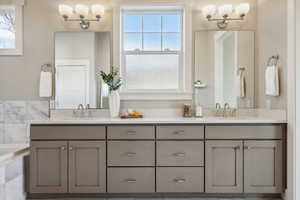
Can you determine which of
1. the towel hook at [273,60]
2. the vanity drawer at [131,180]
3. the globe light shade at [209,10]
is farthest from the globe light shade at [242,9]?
the vanity drawer at [131,180]

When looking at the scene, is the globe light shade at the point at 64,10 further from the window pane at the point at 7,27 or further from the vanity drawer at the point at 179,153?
the vanity drawer at the point at 179,153

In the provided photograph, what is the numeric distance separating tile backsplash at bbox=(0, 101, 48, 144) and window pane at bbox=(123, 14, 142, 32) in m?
1.44

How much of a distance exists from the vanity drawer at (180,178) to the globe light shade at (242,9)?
6.56 ft

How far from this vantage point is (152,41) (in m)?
3.79

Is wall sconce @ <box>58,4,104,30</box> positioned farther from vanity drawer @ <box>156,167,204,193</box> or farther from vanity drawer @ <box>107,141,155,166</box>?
vanity drawer @ <box>156,167,204,193</box>

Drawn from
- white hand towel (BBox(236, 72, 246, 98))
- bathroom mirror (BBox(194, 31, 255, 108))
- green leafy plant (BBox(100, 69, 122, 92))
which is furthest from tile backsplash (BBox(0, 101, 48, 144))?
white hand towel (BBox(236, 72, 246, 98))

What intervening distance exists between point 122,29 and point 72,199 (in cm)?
→ 217

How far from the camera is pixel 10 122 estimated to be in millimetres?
3609

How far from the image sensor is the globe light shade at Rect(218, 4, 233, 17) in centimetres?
360

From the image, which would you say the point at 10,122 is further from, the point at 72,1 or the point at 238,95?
the point at 238,95

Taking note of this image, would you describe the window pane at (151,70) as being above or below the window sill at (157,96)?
above

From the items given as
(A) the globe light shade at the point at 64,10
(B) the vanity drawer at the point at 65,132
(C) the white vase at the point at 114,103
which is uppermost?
(A) the globe light shade at the point at 64,10

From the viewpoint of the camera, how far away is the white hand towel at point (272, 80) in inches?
123

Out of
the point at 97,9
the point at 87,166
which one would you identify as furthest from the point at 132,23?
the point at 87,166
